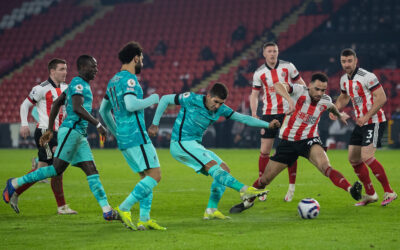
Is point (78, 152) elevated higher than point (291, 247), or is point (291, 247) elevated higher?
point (78, 152)

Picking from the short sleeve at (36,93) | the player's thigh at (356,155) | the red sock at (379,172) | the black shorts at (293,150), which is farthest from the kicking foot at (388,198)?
the short sleeve at (36,93)

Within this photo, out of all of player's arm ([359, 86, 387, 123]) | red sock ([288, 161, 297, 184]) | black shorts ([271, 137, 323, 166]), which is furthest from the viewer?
red sock ([288, 161, 297, 184])

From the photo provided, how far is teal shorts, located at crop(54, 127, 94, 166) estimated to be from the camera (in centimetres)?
709

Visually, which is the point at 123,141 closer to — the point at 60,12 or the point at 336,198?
the point at 336,198

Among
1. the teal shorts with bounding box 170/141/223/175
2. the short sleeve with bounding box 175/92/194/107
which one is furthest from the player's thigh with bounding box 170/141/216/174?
the short sleeve with bounding box 175/92/194/107

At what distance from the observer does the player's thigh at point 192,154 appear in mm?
6930

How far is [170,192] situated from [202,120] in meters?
3.45

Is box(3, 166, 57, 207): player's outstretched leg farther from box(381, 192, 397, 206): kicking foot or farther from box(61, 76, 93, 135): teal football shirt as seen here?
box(381, 192, 397, 206): kicking foot

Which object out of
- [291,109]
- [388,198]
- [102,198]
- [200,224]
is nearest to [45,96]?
[102,198]

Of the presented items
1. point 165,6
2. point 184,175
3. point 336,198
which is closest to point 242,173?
point 184,175

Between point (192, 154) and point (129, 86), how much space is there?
1.15m

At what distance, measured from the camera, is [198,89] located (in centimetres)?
2881

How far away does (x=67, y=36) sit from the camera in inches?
1433

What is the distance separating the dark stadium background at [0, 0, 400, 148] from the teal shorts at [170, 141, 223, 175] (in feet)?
51.1
